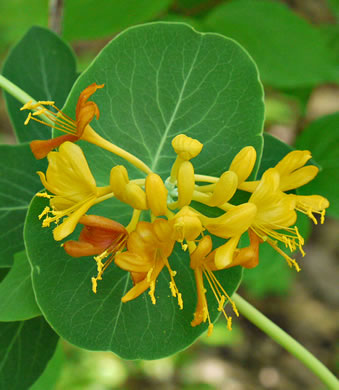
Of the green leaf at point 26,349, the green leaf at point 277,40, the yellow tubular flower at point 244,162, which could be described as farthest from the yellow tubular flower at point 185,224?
the green leaf at point 277,40

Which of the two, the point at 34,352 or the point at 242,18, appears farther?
the point at 242,18

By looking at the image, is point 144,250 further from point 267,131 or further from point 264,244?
point 267,131

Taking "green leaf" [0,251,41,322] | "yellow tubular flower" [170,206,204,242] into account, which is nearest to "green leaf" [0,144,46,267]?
"green leaf" [0,251,41,322]

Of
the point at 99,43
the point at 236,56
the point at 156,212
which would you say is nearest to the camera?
the point at 156,212

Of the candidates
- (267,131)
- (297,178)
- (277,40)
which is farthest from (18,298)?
(267,131)

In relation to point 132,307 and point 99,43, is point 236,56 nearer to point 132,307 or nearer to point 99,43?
point 132,307

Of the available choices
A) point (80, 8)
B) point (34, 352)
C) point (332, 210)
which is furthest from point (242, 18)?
point (34, 352)

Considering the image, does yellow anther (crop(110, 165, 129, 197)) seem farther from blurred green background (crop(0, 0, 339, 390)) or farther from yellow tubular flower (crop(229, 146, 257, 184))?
blurred green background (crop(0, 0, 339, 390))

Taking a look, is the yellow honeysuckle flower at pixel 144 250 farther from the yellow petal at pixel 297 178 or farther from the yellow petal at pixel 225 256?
the yellow petal at pixel 297 178
